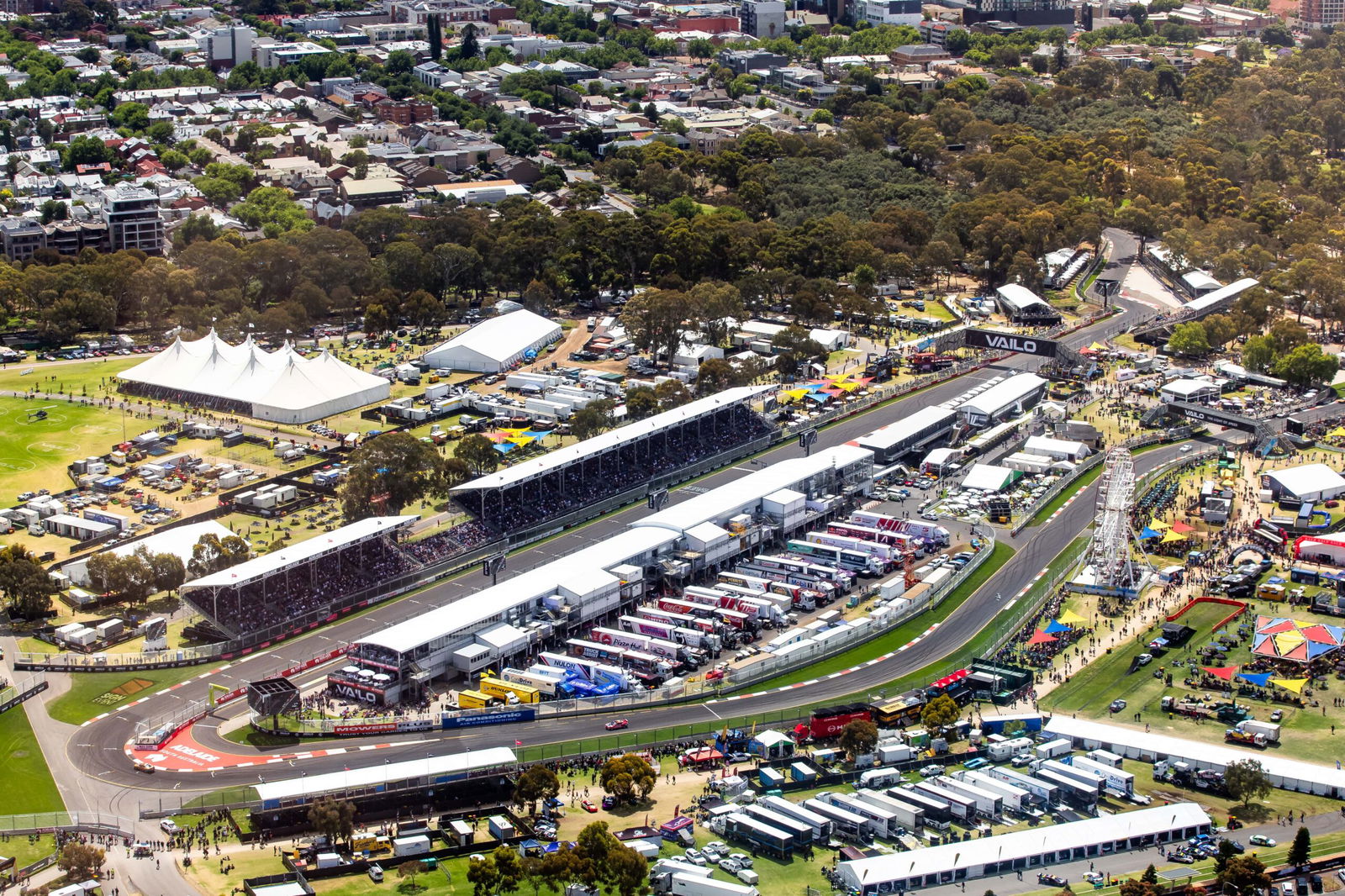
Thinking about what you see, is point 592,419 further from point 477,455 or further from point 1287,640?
point 1287,640

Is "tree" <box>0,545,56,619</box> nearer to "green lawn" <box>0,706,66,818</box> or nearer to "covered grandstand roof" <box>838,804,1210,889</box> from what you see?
"green lawn" <box>0,706,66,818</box>

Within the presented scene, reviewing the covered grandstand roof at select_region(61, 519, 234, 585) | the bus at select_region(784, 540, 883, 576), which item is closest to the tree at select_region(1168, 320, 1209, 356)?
the bus at select_region(784, 540, 883, 576)

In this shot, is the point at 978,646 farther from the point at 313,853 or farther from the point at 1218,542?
the point at 313,853

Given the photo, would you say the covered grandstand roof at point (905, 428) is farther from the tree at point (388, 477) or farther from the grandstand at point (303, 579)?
the grandstand at point (303, 579)

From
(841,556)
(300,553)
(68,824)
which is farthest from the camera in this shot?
(841,556)

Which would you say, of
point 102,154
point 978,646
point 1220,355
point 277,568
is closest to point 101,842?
point 277,568

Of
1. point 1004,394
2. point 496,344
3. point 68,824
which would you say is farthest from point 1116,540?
point 68,824

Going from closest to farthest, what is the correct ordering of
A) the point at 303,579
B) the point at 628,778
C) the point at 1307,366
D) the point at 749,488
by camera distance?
1. the point at 628,778
2. the point at 303,579
3. the point at 749,488
4. the point at 1307,366
